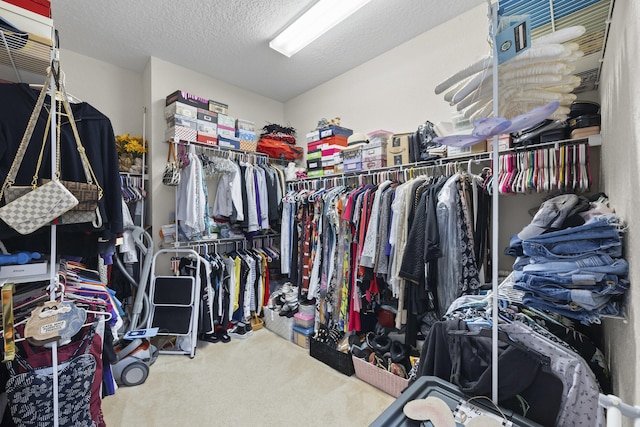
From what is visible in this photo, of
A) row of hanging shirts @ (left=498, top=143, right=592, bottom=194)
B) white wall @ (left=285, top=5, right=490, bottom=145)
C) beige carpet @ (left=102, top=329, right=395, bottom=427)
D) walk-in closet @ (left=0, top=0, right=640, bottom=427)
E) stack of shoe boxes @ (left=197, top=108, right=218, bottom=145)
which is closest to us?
walk-in closet @ (left=0, top=0, right=640, bottom=427)

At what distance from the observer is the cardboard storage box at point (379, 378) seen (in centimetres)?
193

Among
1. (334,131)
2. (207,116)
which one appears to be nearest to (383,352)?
(334,131)

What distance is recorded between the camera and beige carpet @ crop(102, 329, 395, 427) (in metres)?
1.77

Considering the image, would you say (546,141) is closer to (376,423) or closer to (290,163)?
(376,423)

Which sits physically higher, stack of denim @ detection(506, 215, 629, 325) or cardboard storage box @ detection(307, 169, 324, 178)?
cardboard storage box @ detection(307, 169, 324, 178)

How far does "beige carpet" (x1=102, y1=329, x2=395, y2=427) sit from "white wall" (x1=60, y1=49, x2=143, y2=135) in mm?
2576

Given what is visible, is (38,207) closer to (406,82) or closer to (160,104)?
(160,104)

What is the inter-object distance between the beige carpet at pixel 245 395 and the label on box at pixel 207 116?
2417 mm

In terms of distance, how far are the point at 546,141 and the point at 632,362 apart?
1345mm

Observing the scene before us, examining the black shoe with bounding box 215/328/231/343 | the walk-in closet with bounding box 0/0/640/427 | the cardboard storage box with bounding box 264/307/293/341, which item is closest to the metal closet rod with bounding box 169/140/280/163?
the walk-in closet with bounding box 0/0/640/427

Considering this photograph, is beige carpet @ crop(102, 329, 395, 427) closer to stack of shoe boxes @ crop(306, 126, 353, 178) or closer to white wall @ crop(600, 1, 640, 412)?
white wall @ crop(600, 1, 640, 412)

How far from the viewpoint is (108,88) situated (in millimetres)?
2992

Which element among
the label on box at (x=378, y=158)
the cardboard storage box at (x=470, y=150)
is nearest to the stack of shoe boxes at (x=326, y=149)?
the label on box at (x=378, y=158)

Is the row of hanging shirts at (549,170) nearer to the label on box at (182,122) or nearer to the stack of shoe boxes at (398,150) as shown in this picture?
the stack of shoe boxes at (398,150)
